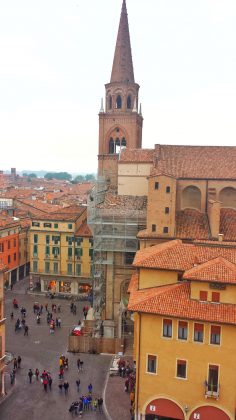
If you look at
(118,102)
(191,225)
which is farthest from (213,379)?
(118,102)

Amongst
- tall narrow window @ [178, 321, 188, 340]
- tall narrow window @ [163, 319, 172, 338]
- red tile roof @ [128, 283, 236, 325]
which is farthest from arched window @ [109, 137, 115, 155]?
tall narrow window @ [178, 321, 188, 340]

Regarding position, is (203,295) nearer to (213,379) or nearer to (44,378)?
(213,379)

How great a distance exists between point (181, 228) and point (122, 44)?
99.7 feet

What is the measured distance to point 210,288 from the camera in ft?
89.0

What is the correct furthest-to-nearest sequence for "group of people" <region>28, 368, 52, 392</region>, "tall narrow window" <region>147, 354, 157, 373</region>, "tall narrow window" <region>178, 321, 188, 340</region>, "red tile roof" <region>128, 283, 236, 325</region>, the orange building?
the orange building
"group of people" <region>28, 368, 52, 392</region>
"tall narrow window" <region>147, 354, 157, 373</region>
"tall narrow window" <region>178, 321, 188, 340</region>
"red tile roof" <region>128, 283, 236, 325</region>

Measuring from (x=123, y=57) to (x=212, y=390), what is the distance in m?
45.9

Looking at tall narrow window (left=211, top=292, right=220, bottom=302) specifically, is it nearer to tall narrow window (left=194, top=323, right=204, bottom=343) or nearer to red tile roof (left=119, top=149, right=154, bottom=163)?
tall narrow window (left=194, top=323, right=204, bottom=343)

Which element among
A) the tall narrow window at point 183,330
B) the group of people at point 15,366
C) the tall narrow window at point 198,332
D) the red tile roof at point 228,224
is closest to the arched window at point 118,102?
the red tile roof at point 228,224

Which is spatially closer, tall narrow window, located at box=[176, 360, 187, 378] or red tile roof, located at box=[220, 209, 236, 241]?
tall narrow window, located at box=[176, 360, 187, 378]

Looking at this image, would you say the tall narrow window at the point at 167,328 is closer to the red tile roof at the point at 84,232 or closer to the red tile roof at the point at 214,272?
the red tile roof at the point at 214,272

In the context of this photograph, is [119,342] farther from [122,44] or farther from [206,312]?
[122,44]

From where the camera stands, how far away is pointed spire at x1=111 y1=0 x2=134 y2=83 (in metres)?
58.5

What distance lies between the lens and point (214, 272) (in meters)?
→ 27.2

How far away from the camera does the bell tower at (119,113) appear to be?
58.4 meters
